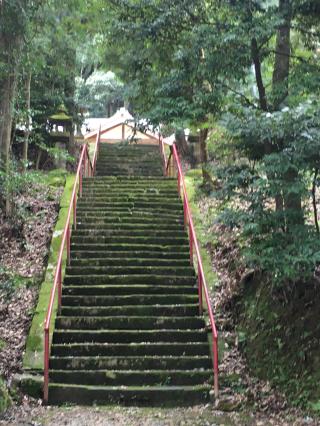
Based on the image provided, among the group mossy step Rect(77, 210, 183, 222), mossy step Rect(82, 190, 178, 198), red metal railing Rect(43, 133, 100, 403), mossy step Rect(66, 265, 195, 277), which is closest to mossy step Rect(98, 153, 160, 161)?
red metal railing Rect(43, 133, 100, 403)

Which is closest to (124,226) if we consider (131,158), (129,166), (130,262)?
(130,262)

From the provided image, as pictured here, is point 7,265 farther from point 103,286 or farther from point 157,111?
point 157,111

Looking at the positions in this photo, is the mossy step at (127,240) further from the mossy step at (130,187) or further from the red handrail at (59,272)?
the mossy step at (130,187)

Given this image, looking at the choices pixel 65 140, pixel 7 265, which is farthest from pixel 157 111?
pixel 65 140

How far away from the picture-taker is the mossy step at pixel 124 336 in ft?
24.9

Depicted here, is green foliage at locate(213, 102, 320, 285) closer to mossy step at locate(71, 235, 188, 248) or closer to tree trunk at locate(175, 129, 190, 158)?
mossy step at locate(71, 235, 188, 248)

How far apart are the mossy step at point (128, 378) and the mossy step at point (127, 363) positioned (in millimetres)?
196

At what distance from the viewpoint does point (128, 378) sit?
6.78 metres

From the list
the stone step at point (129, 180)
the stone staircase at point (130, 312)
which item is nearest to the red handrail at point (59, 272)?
the stone staircase at point (130, 312)

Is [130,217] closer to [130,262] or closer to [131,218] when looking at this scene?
[131,218]

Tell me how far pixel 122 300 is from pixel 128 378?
6.09 feet

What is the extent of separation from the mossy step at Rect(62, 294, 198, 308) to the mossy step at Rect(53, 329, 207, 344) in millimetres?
817

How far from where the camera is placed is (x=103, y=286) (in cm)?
871

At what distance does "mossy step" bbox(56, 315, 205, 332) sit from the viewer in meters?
7.88
